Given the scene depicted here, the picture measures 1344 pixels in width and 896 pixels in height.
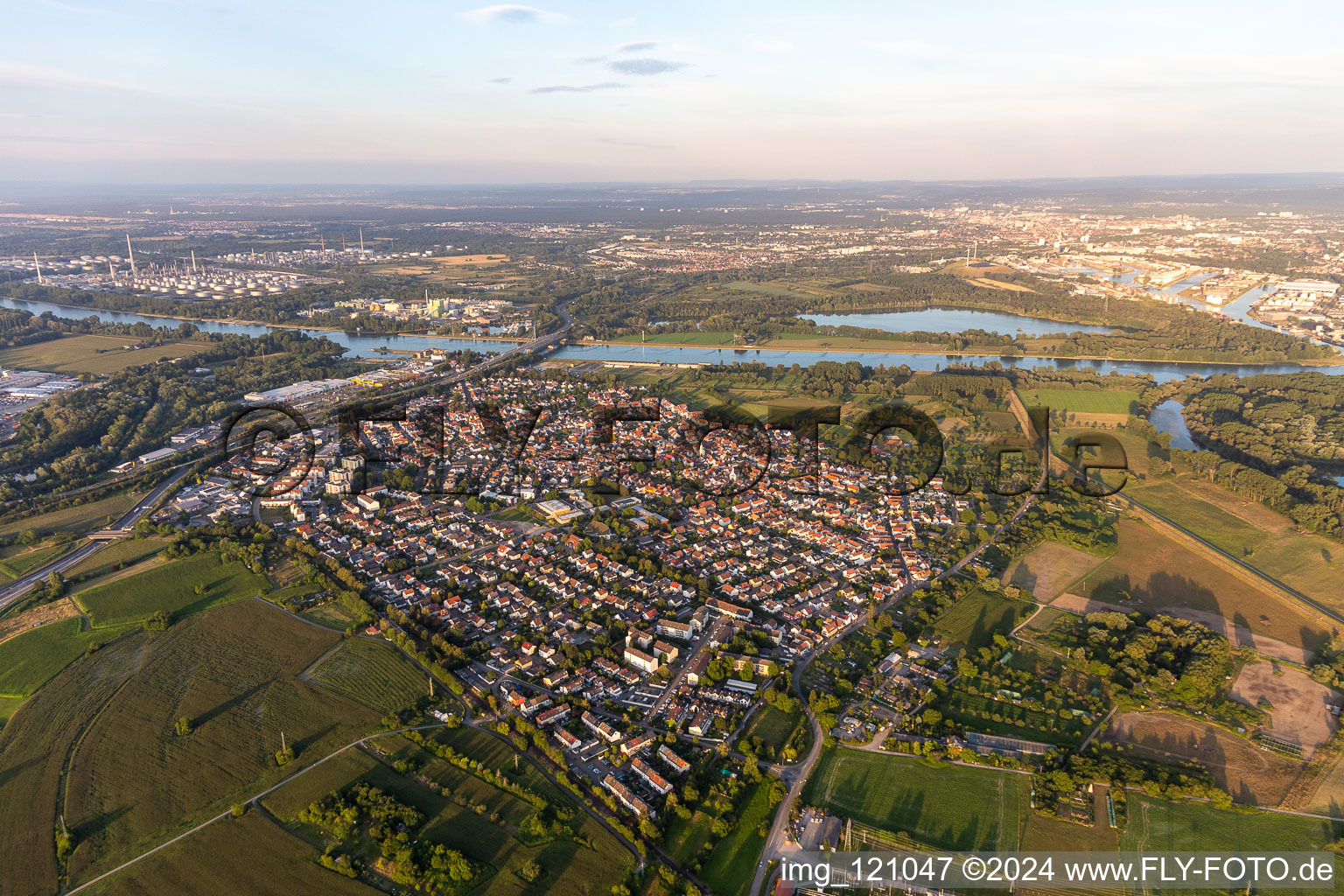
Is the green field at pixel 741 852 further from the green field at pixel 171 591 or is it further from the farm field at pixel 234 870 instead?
the green field at pixel 171 591

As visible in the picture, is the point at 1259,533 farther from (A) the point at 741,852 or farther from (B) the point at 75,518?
(B) the point at 75,518

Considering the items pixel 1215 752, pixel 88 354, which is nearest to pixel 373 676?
pixel 1215 752

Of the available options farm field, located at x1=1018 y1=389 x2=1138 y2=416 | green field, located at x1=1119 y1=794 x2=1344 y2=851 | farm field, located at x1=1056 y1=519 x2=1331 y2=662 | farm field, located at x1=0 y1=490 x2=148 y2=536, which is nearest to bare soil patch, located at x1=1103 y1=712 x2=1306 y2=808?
green field, located at x1=1119 y1=794 x2=1344 y2=851

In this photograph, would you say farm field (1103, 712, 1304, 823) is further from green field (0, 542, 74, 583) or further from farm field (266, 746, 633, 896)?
green field (0, 542, 74, 583)

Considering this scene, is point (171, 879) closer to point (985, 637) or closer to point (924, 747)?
point (924, 747)

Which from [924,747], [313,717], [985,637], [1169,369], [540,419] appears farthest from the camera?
[1169,369]

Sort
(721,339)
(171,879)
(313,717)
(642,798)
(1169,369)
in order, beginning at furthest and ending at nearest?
1. (721,339)
2. (1169,369)
3. (313,717)
4. (642,798)
5. (171,879)

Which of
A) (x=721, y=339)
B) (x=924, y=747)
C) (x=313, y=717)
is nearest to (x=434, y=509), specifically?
(x=313, y=717)
